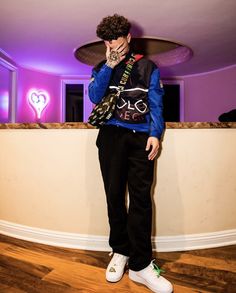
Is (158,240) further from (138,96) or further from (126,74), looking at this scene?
(126,74)

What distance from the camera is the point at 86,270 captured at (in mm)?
1271

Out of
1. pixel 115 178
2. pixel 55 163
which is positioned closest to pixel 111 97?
pixel 115 178

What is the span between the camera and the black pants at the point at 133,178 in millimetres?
1142

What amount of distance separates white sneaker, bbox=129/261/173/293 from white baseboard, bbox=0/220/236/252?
0.34 meters

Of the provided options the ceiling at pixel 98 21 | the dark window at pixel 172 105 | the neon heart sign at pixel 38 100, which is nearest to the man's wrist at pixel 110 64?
the ceiling at pixel 98 21

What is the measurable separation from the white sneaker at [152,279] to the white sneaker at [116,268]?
0.17ft

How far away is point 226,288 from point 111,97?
1.01 meters

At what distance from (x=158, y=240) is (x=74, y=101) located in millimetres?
4524

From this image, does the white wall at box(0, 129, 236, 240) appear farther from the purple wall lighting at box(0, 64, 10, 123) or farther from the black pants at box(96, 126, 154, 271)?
the purple wall lighting at box(0, 64, 10, 123)

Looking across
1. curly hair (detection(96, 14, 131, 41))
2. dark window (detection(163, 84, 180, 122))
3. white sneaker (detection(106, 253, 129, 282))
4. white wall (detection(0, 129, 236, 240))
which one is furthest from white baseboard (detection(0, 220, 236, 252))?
dark window (detection(163, 84, 180, 122))

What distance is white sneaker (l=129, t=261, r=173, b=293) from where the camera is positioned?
109 centimetres

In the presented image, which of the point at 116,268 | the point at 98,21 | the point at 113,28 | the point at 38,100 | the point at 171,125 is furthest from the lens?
the point at 38,100

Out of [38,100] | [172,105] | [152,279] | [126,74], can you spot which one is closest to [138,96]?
[126,74]

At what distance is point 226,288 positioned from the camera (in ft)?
3.67
